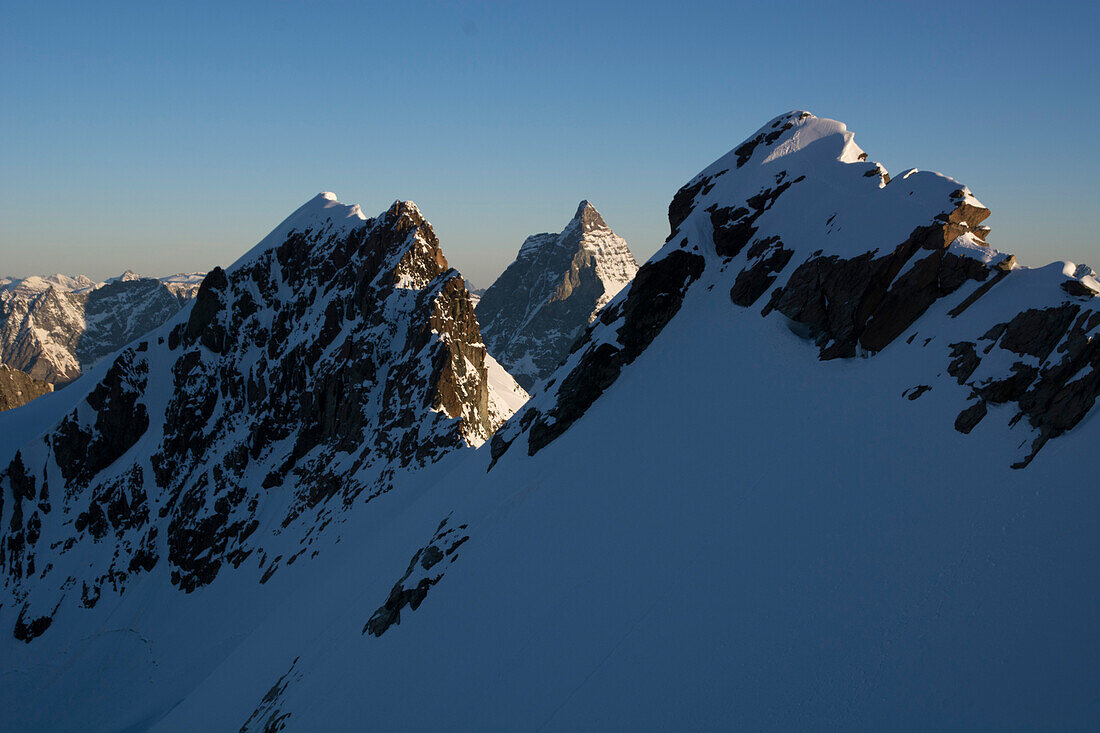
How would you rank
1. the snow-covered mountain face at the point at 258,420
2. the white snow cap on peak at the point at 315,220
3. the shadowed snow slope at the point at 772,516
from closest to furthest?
the shadowed snow slope at the point at 772,516
the snow-covered mountain face at the point at 258,420
the white snow cap on peak at the point at 315,220

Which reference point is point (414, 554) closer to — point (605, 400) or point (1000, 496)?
point (605, 400)

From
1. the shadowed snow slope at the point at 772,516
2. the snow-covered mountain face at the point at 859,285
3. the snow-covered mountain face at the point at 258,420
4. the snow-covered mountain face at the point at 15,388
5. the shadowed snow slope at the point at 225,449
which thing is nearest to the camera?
the shadowed snow slope at the point at 772,516

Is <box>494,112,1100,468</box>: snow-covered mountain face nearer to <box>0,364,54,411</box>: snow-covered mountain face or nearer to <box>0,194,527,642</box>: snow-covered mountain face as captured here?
<box>0,194,527,642</box>: snow-covered mountain face

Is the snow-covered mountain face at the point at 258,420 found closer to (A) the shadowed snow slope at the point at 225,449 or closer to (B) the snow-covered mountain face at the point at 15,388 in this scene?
(A) the shadowed snow slope at the point at 225,449

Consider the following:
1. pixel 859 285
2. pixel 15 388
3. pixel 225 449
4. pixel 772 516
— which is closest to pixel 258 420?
pixel 225 449

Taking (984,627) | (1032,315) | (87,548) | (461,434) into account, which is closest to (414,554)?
(461,434)

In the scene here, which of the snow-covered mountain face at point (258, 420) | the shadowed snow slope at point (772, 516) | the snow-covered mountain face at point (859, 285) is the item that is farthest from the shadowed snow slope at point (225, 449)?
the snow-covered mountain face at point (859, 285)
